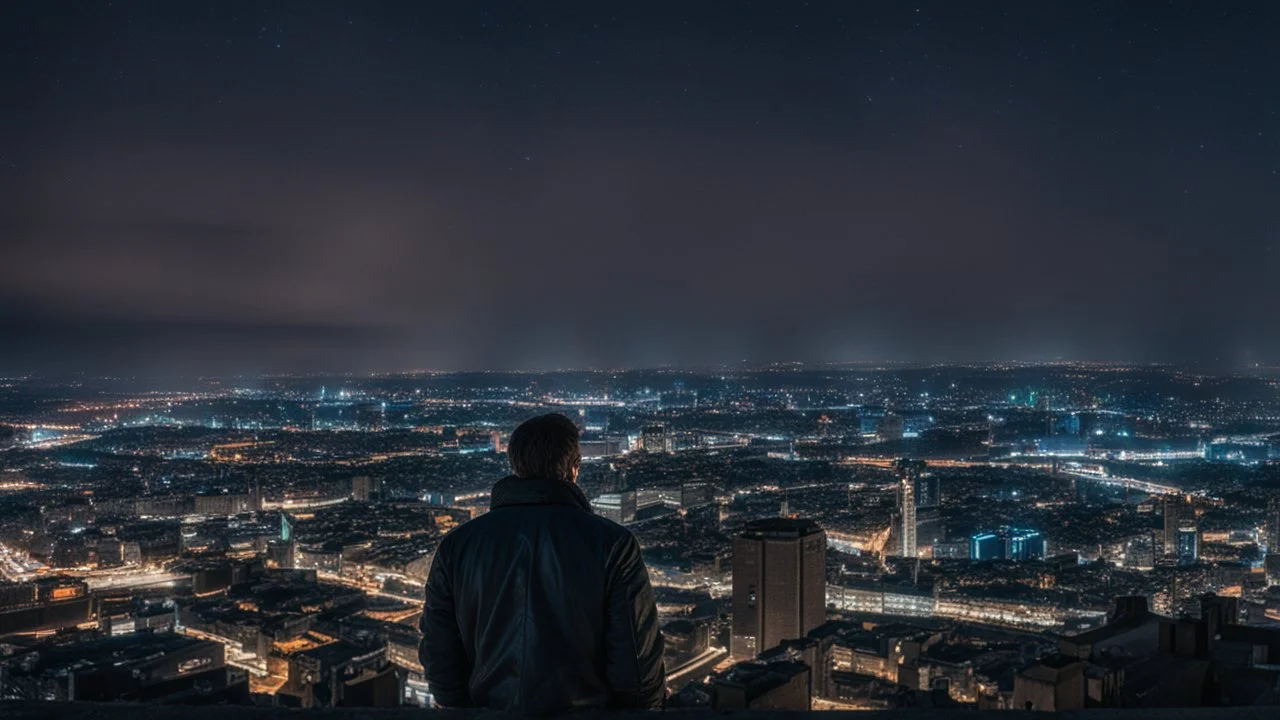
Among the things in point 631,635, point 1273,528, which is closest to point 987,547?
point 1273,528

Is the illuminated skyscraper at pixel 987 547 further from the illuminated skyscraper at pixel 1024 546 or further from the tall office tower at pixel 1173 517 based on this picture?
the tall office tower at pixel 1173 517

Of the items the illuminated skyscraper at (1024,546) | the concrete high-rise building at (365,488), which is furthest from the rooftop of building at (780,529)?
the concrete high-rise building at (365,488)

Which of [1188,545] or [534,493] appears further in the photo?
[1188,545]

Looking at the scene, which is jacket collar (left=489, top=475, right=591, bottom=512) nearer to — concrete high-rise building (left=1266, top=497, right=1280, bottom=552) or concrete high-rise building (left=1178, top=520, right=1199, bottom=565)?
concrete high-rise building (left=1178, top=520, right=1199, bottom=565)

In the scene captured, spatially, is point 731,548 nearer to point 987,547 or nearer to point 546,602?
point 987,547

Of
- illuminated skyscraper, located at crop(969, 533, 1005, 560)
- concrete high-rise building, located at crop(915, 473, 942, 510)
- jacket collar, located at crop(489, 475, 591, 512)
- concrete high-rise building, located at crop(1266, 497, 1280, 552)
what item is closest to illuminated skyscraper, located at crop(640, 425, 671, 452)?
concrete high-rise building, located at crop(915, 473, 942, 510)

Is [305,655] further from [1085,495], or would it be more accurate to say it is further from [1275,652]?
[1085,495]
